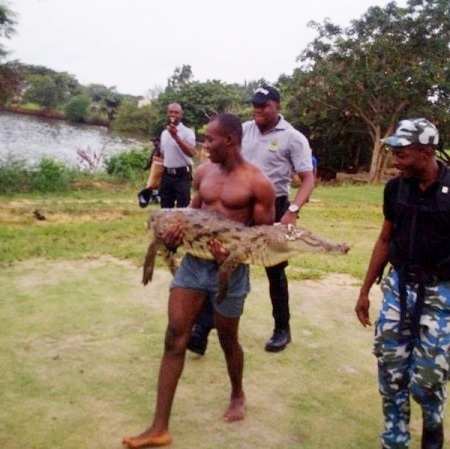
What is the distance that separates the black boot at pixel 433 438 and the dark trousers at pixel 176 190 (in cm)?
527

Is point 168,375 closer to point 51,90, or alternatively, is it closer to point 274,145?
point 274,145

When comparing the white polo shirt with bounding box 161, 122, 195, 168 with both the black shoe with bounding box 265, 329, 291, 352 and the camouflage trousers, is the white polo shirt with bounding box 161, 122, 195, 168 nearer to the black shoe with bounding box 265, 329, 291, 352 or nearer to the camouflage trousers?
the black shoe with bounding box 265, 329, 291, 352

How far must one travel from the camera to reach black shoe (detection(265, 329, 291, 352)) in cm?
483

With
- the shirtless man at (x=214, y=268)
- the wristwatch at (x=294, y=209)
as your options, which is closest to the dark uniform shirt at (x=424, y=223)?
the shirtless man at (x=214, y=268)

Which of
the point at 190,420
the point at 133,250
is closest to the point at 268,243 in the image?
the point at 190,420

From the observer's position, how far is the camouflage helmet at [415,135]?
294cm

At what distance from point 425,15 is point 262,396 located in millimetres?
20861

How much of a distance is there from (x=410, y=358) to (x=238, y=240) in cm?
108

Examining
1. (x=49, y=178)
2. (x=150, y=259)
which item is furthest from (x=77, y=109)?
(x=150, y=259)

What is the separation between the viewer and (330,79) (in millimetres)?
22531

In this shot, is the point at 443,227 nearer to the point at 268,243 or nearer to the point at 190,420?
the point at 268,243

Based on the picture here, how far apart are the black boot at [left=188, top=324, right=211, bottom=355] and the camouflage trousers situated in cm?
169

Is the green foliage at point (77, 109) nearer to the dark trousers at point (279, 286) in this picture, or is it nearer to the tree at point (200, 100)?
the tree at point (200, 100)

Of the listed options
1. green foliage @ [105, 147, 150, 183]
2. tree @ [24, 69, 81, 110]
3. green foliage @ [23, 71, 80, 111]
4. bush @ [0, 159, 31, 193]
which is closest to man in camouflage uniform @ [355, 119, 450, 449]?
bush @ [0, 159, 31, 193]
